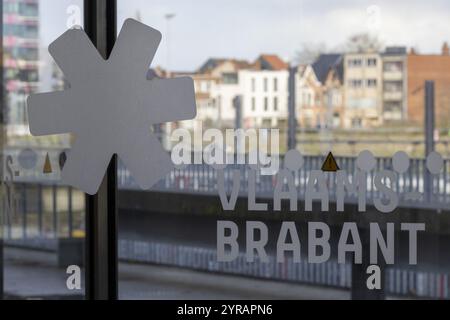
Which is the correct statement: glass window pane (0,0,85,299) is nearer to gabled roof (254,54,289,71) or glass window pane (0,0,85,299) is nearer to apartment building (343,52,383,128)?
gabled roof (254,54,289,71)

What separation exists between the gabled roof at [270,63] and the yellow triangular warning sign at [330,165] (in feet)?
1.24

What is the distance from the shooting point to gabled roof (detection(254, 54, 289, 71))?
3121mm

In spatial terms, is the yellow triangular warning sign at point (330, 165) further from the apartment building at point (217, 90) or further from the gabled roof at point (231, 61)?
the gabled roof at point (231, 61)

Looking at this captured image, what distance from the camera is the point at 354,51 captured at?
3033mm

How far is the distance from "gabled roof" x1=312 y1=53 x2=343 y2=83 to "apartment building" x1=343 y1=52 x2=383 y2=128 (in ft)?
0.10

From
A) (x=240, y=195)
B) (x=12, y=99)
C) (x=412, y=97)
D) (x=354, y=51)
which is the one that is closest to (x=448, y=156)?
(x=412, y=97)

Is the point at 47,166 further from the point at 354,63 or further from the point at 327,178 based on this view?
the point at 354,63

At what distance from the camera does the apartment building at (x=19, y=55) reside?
12.1 ft

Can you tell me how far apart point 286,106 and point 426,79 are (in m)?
0.47

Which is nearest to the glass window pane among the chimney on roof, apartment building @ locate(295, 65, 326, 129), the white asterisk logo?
the white asterisk logo

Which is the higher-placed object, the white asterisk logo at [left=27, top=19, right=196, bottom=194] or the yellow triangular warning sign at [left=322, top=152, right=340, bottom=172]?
the white asterisk logo at [left=27, top=19, right=196, bottom=194]

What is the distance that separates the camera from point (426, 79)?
2.95 metres

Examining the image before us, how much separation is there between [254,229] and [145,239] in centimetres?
49
